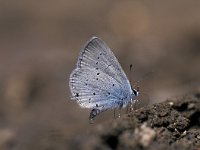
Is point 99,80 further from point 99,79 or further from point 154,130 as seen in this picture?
point 154,130

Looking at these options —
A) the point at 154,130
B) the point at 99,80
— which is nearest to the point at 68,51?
the point at 99,80

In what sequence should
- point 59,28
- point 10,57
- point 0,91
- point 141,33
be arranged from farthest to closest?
point 59,28
point 141,33
point 10,57
point 0,91

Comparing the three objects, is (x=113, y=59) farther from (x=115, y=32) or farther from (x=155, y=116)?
(x=115, y=32)

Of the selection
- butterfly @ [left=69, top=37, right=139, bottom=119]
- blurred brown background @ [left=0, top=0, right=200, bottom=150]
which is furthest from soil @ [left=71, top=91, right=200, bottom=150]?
butterfly @ [left=69, top=37, right=139, bottom=119]

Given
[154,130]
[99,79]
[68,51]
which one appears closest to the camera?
[154,130]

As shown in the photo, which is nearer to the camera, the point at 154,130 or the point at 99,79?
the point at 154,130

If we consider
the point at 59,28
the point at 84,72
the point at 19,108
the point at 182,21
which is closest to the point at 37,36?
the point at 59,28
